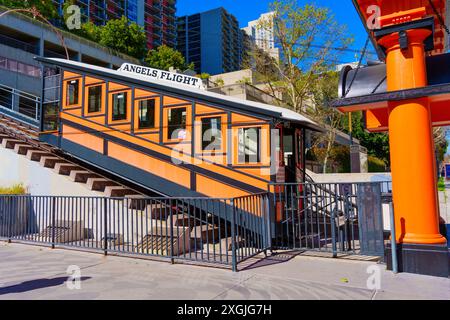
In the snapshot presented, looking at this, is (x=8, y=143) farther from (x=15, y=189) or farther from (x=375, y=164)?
(x=375, y=164)

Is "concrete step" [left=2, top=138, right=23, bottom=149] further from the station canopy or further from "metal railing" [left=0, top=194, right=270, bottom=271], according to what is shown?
the station canopy

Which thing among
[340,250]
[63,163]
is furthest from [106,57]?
[340,250]

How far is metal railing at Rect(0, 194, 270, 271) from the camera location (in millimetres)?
6594

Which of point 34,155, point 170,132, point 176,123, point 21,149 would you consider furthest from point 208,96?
point 21,149

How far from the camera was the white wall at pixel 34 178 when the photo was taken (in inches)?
432

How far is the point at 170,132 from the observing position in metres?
9.43

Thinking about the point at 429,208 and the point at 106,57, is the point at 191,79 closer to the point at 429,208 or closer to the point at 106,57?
the point at 429,208

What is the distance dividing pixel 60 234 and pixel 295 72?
17435 mm

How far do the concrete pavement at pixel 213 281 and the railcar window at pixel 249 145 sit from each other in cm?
243

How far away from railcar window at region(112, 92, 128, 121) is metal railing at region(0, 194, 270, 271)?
9.28ft

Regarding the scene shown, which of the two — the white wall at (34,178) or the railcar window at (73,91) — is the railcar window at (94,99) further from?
the white wall at (34,178)

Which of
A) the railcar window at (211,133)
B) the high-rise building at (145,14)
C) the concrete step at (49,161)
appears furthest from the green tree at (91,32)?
the railcar window at (211,133)
